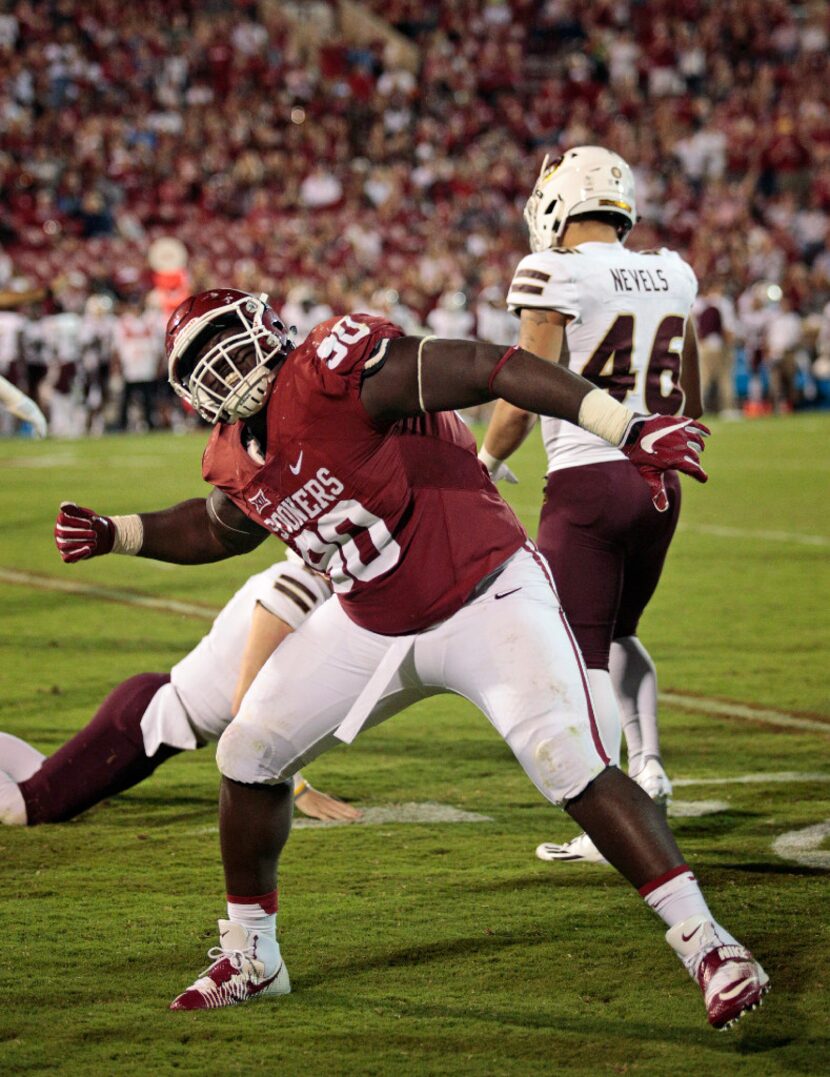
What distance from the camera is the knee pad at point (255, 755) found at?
331 centimetres

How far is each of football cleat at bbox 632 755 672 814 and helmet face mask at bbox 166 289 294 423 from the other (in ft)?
5.79

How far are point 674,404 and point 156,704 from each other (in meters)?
1.64

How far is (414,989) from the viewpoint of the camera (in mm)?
3418

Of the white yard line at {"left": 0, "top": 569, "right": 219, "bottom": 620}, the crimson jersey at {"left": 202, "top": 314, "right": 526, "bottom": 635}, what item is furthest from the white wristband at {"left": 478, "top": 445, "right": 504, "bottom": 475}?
the white yard line at {"left": 0, "top": 569, "right": 219, "bottom": 620}

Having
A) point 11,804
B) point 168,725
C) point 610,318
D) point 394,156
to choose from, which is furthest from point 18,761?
point 394,156

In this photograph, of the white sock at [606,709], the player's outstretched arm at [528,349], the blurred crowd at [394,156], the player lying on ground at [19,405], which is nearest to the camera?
the white sock at [606,709]

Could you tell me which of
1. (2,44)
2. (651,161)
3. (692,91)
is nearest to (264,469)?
(2,44)

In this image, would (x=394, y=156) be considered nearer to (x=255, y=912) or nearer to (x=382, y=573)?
(x=382, y=573)

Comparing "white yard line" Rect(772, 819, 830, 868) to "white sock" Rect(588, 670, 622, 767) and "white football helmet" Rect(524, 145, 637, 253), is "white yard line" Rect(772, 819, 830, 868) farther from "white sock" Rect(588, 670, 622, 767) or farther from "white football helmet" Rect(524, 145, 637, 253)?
"white football helmet" Rect(524, 145, 637, 253)

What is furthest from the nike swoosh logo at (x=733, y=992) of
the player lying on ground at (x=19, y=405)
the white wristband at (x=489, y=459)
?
the player lying on ground at (x=19, y=405)

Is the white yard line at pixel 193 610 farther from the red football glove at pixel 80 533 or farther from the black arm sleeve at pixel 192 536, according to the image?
the red football glove at pixel 80 533

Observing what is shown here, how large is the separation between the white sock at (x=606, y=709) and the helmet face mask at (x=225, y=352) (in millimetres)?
1276

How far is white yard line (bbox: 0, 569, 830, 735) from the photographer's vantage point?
595cm

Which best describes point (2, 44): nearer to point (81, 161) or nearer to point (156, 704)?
point (81, 161)
